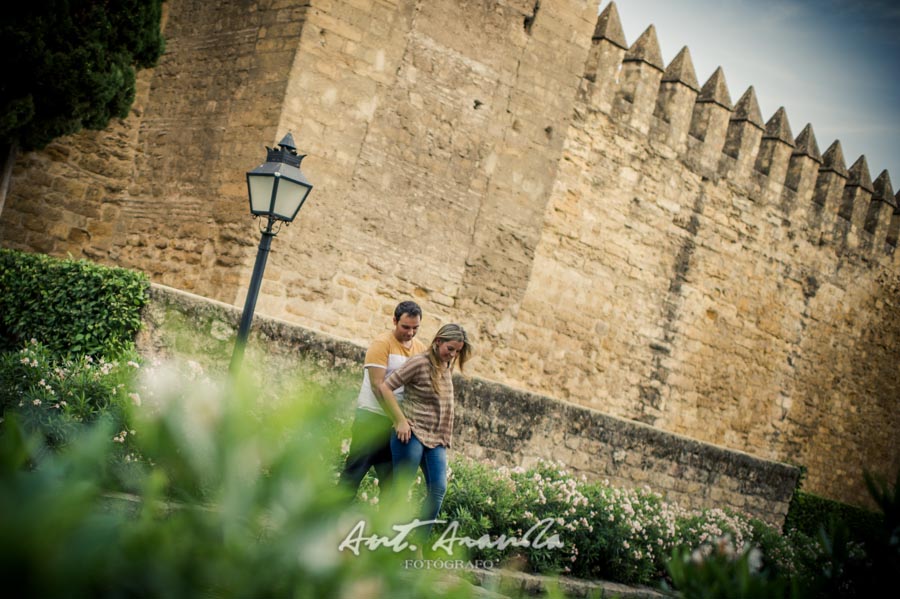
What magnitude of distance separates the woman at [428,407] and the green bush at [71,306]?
106 inches

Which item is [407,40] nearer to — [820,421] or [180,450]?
[180,450]

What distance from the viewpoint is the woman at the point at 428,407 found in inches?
173

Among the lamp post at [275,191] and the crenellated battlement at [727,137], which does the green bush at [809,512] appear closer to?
the crenellated battlement at [727,137]

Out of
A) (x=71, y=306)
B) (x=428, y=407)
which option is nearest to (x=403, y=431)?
(x=428, y=407)

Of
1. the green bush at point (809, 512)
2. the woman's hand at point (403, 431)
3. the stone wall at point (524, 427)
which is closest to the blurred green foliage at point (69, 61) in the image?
the stone wall at point (524, 427)

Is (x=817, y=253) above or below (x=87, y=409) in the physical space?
above

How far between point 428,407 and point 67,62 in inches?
199

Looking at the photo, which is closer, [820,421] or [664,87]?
[664,87]

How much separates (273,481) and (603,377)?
11.1m

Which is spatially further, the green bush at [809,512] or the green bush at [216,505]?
the green bush at [809,512]

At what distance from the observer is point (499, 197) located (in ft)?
32.9

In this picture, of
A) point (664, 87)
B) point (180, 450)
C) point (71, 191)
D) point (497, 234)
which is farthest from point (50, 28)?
point (664, 87)

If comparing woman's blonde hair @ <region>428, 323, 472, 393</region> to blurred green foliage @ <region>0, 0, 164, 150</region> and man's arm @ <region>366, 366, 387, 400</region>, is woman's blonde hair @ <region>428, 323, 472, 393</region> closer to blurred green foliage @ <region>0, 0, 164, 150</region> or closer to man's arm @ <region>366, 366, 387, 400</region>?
man's arm @ <region>366, 366, 387, 400</region>

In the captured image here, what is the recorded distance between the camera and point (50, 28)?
281 inches
